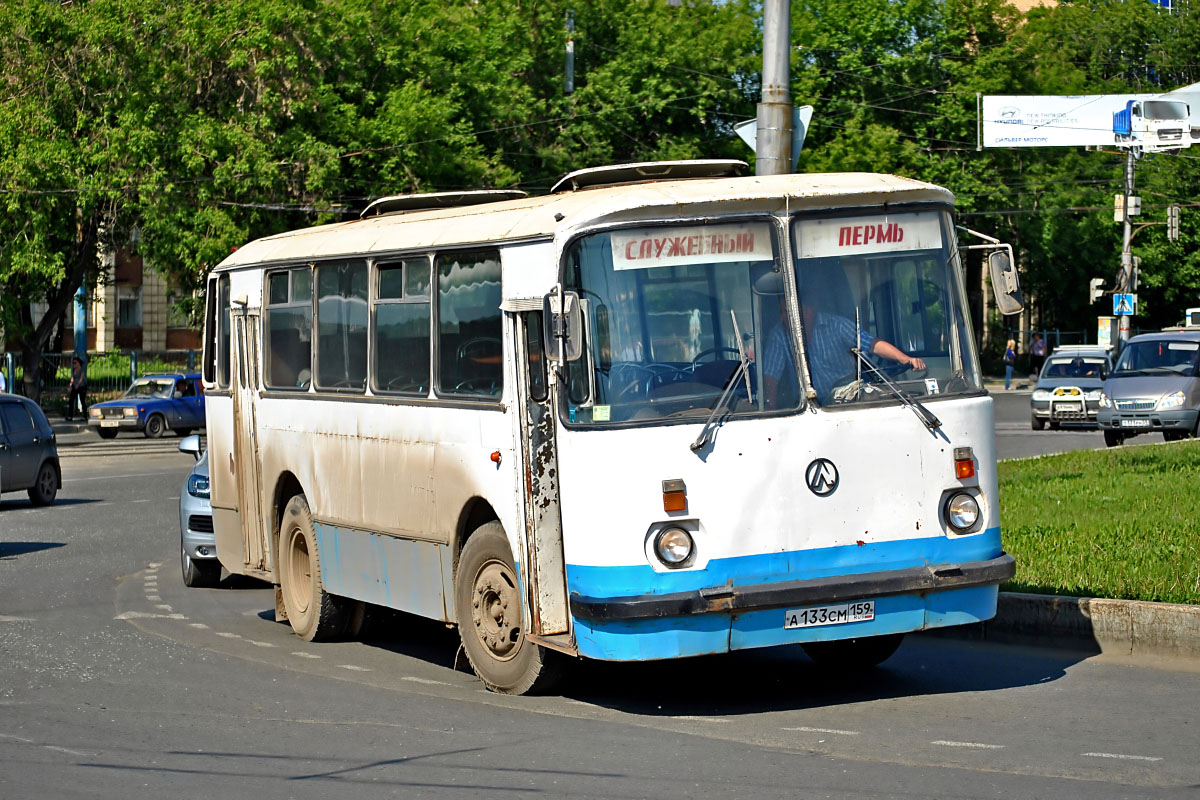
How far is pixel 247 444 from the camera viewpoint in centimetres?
1307

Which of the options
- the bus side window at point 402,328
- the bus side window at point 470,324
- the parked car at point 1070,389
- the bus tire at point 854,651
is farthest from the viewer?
the parked car at point 1070,389

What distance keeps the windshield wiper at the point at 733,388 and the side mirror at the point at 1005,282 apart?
4.45 ft

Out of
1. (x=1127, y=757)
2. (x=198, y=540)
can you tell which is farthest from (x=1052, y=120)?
(x=1127, y=757)

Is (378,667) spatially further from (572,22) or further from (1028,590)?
(572,22)

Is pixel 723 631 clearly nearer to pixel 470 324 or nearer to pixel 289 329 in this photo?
pixel 470 324

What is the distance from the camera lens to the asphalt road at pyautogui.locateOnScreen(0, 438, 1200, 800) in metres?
7.02

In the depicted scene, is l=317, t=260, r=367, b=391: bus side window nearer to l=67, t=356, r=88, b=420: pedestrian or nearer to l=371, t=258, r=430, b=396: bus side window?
l=371, t=258, r=430, b=396: bus side window

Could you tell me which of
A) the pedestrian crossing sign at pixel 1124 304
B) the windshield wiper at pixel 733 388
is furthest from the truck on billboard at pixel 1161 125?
the windshield wiper at pixel 733 388

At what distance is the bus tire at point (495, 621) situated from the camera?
9.11 meters

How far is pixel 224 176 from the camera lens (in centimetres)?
3978

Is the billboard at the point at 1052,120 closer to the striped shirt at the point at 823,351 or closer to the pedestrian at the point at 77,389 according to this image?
the pedestrian at the point at 77,389

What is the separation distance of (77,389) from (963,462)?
129 feet

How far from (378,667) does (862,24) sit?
55669mm

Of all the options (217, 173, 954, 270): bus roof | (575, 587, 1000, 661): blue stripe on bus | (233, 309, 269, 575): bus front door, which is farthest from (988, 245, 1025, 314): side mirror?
(233, 309, 269, 575): bus front door
